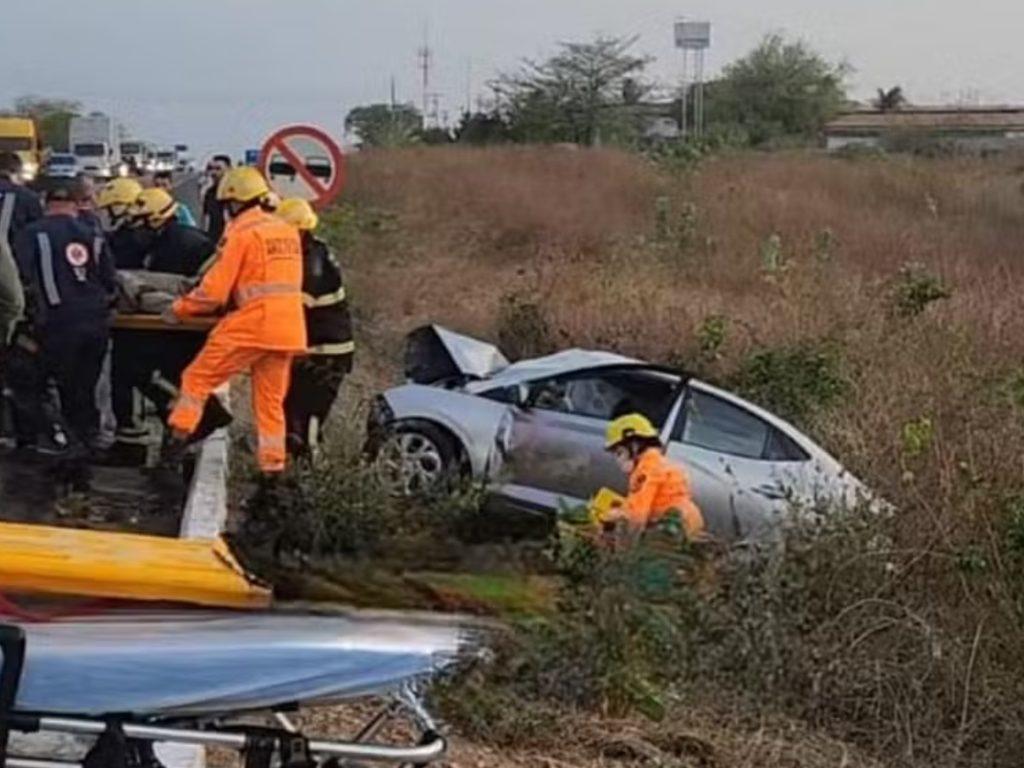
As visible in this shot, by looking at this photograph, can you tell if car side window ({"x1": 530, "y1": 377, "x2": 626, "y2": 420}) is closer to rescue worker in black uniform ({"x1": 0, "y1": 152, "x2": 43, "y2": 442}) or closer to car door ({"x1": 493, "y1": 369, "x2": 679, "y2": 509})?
car door ({"x1": 493, "y1": 369, "x2": 679, "y2": 509})

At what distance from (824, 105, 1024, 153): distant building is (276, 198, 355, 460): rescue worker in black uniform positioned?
5349 cm

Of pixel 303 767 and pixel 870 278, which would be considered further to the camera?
pixel 870 278

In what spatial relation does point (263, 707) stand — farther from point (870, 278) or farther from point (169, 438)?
point (870, 278)

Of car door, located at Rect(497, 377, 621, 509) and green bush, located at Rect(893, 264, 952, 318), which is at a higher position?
green bush, located at Rect(893, 264, 952, 318)

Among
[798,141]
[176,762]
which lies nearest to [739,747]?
[176,762]

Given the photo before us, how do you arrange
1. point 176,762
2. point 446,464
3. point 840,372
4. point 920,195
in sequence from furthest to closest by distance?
point 920,195 < point 840,372 < point 446,464 < point 176,762

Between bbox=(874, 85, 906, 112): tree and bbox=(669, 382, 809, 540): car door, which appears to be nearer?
bbox=(669, 382, 809, 540): car door

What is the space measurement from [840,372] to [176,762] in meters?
10.6

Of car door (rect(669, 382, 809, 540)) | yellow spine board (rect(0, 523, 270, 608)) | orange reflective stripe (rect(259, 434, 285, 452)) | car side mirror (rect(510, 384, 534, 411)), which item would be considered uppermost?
yellow spine board (rect(0, 523, 270, 608))

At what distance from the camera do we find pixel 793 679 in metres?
6.84

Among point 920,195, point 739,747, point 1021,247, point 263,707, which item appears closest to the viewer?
point 263,707

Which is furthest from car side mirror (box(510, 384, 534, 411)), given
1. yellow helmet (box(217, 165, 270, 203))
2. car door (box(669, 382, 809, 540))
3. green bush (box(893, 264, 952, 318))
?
green bush (box(893, 264, 952, 318))

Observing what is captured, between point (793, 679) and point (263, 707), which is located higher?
point (263, 707)

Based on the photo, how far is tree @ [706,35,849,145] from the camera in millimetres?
85688
